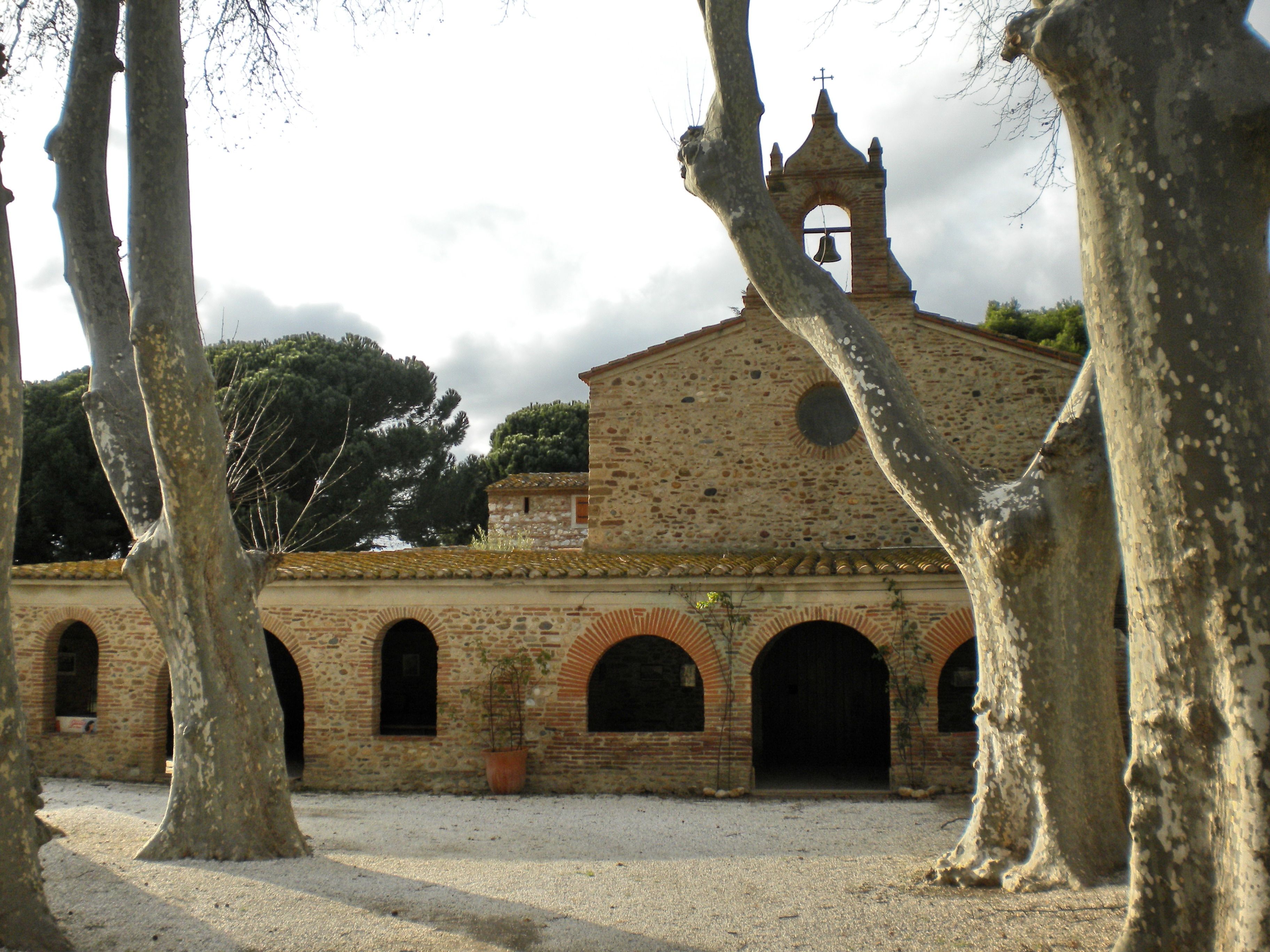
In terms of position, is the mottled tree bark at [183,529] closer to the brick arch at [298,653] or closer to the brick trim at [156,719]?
the brick arch at [298,653]

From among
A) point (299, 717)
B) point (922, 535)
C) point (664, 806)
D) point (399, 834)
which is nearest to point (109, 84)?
point (399, 834)

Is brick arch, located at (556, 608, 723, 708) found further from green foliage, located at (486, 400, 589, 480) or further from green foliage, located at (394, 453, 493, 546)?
green foliage, located at (486, 400, 589, 480)

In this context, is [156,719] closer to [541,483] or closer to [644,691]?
[644,691]

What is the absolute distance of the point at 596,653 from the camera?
10.1 meters

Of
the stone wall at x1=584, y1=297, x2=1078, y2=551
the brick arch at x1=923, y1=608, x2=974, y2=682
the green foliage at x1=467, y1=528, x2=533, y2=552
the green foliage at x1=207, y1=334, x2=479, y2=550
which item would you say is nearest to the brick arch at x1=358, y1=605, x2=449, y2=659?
the stone wall at x1=584, y1=297, x2=1078, y2=551

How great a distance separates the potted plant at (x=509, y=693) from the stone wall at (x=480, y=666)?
11cm

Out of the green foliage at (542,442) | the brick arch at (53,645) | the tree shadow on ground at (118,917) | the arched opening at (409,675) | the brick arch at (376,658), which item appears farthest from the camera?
the green foliage at (542,442)

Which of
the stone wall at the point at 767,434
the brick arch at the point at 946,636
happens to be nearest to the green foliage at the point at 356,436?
the stone wall at the point at 767,434

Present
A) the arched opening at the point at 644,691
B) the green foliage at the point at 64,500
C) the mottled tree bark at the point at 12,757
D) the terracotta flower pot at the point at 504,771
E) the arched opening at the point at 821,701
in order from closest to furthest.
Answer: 1. the mottled tree bark at the point at 12,757
2. the terracotta flower pot at the point at 504,771
3. the arched opening at the point at 821,701
4. the arched opening at the point at 644,691
5. the green foliage at the point at 64,500

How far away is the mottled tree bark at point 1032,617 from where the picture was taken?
15.4 ft

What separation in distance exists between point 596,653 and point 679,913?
202 inches

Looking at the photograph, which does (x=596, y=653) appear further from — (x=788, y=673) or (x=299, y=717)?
(x=299, y=717)

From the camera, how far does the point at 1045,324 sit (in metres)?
27.1

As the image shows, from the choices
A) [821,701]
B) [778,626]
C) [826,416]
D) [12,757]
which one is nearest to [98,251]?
[12,757]
